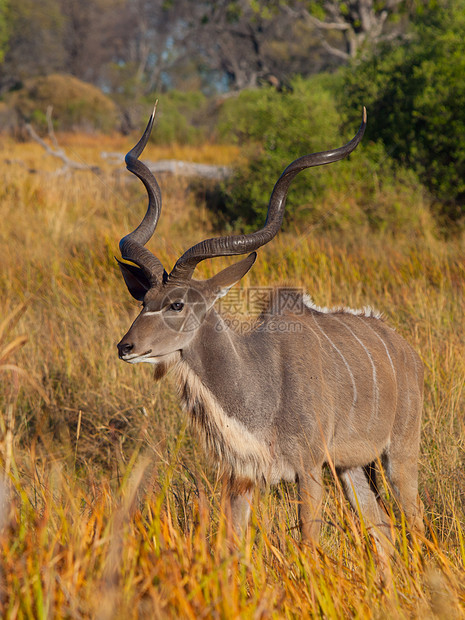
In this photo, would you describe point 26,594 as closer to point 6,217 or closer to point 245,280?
point 245,280

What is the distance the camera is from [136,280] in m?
3.04

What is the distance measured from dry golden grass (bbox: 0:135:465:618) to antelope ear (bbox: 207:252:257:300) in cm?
66

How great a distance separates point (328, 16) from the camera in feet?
65.8

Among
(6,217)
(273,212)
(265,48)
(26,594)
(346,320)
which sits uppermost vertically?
(273,212)

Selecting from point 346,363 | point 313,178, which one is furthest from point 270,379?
point 313,178

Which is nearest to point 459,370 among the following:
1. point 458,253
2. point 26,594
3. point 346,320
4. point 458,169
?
point 346,320

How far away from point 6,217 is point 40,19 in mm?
28157

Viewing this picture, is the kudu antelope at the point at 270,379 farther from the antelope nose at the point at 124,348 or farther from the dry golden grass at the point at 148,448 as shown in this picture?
the dry golden grass at the point at 148,448

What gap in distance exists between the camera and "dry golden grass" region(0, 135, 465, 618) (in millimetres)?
1660

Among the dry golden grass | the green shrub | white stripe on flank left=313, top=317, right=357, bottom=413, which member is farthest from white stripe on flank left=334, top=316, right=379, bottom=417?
the green shrub

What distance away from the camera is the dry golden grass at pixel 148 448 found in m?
1.66

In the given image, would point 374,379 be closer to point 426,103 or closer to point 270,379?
point 270,379

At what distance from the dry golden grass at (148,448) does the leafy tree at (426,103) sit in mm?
1548

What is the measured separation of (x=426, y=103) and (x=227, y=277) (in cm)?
669
